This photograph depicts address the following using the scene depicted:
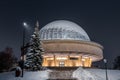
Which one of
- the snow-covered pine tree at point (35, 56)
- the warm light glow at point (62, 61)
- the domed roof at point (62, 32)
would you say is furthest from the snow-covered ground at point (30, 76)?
the domed roof at point (62, 32)

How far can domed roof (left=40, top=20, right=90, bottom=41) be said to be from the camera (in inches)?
2355

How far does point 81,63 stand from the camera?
5747 centimetres

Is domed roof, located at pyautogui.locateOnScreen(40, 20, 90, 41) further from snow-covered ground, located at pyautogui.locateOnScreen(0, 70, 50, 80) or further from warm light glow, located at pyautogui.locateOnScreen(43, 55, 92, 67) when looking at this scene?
snow-covered ground, located at pyautogui.locateOnScreen(0, 70, 50, 80)

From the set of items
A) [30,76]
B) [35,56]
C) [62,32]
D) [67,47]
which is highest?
[62,32]

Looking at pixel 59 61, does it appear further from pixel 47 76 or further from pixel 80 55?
pixel 47 76

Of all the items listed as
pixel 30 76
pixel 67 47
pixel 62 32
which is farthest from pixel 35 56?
pixel 62 32

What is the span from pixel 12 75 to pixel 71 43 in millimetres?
22368

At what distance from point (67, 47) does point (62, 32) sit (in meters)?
6.25

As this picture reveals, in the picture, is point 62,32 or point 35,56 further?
point 62,32

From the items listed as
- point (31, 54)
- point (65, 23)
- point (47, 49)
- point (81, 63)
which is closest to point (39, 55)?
point (31, 54)

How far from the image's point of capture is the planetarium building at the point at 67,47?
55750 millimetres

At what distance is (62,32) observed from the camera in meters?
60.9

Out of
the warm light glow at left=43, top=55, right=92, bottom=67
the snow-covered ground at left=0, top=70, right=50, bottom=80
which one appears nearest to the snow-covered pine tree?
the snow-covered ground at left=0, top=70, right=50, bottom=80

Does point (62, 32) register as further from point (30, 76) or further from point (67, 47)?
point (30, 76)
